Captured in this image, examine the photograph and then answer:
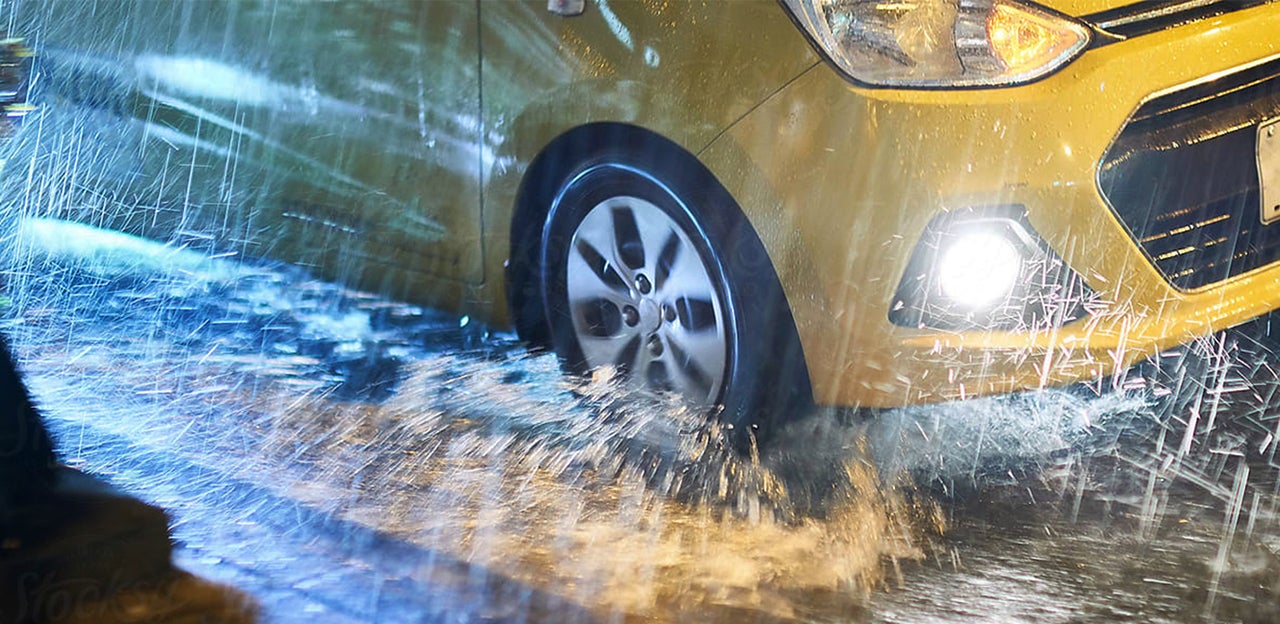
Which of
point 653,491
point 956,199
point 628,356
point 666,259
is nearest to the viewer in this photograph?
point 956,199

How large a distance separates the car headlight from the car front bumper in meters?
0.04

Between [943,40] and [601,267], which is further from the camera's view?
[601,267]

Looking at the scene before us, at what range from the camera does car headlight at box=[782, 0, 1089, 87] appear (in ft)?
9.87

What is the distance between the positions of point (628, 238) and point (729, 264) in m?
0.47

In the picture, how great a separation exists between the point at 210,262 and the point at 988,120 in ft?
13.5

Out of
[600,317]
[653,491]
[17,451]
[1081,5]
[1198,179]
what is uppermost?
[1081,5]

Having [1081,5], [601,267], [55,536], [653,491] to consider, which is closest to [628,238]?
[601,267]

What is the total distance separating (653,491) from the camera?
3.53 metres

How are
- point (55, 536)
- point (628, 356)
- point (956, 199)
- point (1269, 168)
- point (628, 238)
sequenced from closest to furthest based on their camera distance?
point (956, 199)
point (55, 536)
point (1269, 168)
point (628, 238)
point (628, 356)

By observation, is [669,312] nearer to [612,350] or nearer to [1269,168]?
[612,350]

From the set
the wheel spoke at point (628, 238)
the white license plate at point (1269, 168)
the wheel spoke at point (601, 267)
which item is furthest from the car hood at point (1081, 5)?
the wheel spoke at point (601, 267)

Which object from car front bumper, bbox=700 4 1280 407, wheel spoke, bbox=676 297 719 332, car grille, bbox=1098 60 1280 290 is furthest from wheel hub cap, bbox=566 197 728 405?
car grille, bbox=1098 60 1280 290

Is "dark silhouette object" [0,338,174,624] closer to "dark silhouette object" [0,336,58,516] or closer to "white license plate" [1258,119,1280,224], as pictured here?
"dark silhouette object" [0,336,58,516]

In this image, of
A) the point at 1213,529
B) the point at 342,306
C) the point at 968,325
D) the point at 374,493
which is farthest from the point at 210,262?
the point at 1213,529
